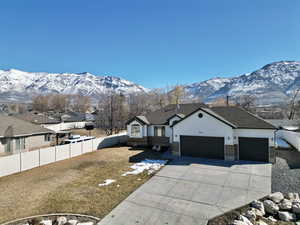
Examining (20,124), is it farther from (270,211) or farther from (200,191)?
(270,211)

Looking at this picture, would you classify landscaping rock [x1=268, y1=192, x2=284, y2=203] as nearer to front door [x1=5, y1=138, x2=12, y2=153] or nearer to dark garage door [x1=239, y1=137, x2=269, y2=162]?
dark garage door [x1=239, y1=137, x2=269, y2=162]

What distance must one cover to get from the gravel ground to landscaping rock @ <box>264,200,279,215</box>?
221 cm

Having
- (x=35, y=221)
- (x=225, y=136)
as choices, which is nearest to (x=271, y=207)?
(x=225, y=136)

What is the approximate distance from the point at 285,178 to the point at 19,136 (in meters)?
23.5

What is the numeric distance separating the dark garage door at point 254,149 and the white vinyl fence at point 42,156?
50.7ft

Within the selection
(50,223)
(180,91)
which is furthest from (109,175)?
(180,91)

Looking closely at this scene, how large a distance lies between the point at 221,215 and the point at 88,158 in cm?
1340

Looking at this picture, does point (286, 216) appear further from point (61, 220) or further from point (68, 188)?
point (68, 188)

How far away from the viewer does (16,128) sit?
19.6m

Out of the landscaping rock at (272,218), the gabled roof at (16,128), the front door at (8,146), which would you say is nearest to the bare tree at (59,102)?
the gabled roof at (16,128)

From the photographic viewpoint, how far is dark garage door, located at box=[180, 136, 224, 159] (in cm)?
1630

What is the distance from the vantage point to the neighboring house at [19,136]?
59.0 feet

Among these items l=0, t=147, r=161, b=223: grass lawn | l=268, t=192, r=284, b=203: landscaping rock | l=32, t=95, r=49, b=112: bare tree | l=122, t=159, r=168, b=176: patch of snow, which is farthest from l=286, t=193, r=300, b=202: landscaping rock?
l=32, t=95, r=49, b=112: bare tree

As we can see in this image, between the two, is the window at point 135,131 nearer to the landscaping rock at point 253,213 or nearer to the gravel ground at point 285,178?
the gravel ground at point 285,178
